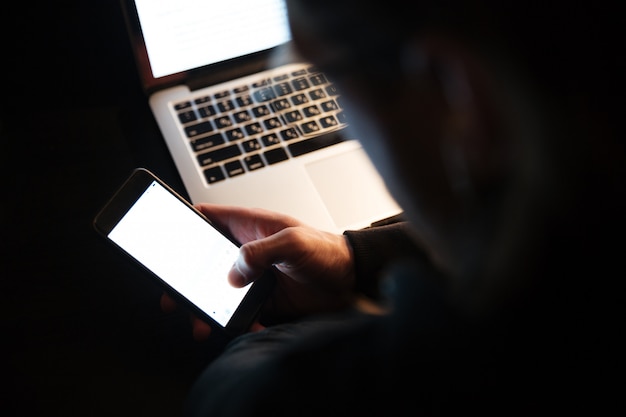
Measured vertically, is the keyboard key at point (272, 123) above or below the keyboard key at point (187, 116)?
below

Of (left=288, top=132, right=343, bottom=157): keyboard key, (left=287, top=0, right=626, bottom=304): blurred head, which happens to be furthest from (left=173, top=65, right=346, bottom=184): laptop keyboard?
(left=287, top=0, right=626, bottom=304): blurred head

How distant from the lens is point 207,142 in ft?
2.08

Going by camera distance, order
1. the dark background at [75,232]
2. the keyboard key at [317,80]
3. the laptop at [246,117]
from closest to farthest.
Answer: the dark background at [75,232] < the laptop at [246,117] < the keyboard key at [317,80]

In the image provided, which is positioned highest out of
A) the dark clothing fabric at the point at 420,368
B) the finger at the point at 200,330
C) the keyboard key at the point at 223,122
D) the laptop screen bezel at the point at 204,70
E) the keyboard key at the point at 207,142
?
the laptop screen bezel at the point at 204,70

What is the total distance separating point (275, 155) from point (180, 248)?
181 mm

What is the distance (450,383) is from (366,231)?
0.30 m

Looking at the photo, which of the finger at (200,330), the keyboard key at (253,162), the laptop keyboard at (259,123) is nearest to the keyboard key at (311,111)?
the laptop keyboard at (259,123)

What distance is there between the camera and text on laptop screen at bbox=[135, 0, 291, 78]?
59 cm

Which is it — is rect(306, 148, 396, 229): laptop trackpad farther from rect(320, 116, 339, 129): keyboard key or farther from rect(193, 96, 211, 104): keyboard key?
rect(193, 96, 211, 104): keyboard key

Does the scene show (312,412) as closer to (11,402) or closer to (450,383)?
(450,383)

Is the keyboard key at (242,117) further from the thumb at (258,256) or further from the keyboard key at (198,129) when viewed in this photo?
the thumb at (258,256)

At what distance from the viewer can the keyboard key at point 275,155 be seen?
2.10 feet

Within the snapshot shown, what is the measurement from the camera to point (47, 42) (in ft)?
2.04

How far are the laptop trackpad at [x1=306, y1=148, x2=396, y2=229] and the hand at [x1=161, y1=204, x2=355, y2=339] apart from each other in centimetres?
5
